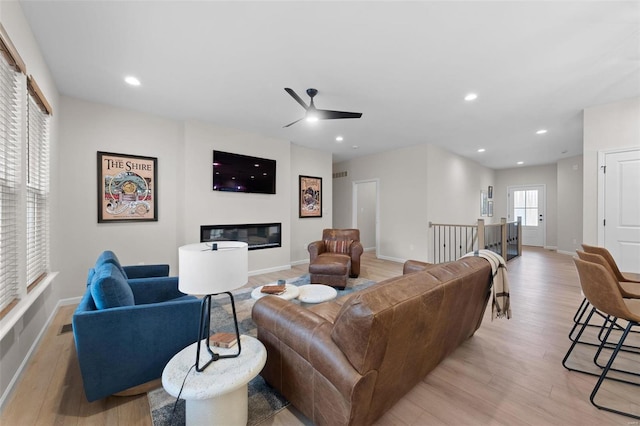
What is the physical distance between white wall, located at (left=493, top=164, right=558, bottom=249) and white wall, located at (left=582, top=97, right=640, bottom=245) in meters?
5.19

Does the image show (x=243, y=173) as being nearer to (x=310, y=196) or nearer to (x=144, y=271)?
(x=310, y=196)

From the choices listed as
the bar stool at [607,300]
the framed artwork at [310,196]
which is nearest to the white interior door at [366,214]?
the framed artwork at [310,196]

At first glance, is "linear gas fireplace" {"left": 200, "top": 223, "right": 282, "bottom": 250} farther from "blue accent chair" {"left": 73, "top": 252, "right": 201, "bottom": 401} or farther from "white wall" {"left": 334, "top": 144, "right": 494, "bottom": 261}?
"white wall" {"left": 334, "top": 144, "right": 494, "bottom": 261}

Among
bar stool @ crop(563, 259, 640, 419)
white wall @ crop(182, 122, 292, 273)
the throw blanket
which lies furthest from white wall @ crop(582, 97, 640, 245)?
white wall @ crop(182, 122, 292, 273)

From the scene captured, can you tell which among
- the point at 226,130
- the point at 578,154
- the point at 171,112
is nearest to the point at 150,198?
the point at 171,112

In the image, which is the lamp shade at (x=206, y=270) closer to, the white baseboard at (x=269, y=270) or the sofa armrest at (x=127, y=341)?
the sofa armrest at (x=127, y=341)

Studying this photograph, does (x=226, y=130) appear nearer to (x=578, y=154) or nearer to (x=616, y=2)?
(x=616, y=2)

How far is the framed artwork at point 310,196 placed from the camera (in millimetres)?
5953

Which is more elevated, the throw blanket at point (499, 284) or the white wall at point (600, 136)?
the white wall at point (600, 136)

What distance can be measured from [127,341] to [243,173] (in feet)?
11.4

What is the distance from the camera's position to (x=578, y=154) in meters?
6.66

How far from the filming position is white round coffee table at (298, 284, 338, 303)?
261 centimetres

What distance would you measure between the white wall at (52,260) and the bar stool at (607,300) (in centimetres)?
378

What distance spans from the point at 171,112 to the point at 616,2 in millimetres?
4826
